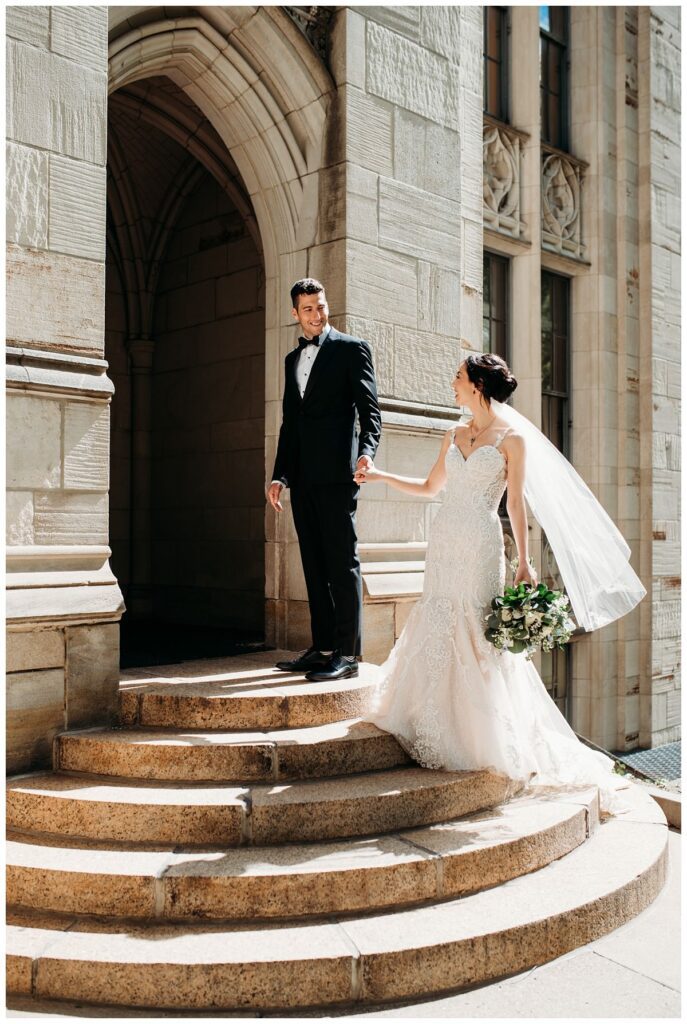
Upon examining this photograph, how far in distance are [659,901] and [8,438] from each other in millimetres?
3963

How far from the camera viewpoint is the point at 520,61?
32.1ft

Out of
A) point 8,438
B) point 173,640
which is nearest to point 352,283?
point 8,438

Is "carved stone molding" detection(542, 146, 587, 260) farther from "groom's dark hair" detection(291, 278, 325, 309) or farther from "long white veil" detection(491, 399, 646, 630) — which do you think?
"long white veil" detection(491, 399, 646, 630)

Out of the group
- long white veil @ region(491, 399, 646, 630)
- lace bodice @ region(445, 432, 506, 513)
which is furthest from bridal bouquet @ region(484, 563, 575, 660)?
lace bodice @ region(445, 432, 506, 513)

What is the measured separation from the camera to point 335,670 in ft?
17.7

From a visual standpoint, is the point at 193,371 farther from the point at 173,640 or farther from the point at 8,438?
the point at 8,438

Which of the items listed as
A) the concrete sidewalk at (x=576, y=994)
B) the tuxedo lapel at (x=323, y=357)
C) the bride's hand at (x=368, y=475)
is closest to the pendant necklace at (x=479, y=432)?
the bride's hand at (x=368, y=475)

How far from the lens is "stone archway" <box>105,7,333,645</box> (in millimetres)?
6082

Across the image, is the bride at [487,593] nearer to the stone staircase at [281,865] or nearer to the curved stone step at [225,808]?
the stone staircase at [281,865]

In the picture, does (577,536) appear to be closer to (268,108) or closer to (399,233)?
(399,233)

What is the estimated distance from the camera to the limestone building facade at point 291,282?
192 inches

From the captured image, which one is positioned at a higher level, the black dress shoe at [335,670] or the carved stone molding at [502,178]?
the carved stone molding at [502,178]

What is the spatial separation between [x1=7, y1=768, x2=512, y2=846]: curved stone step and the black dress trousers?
3.41 feet

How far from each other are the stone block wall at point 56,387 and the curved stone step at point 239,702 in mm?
220
